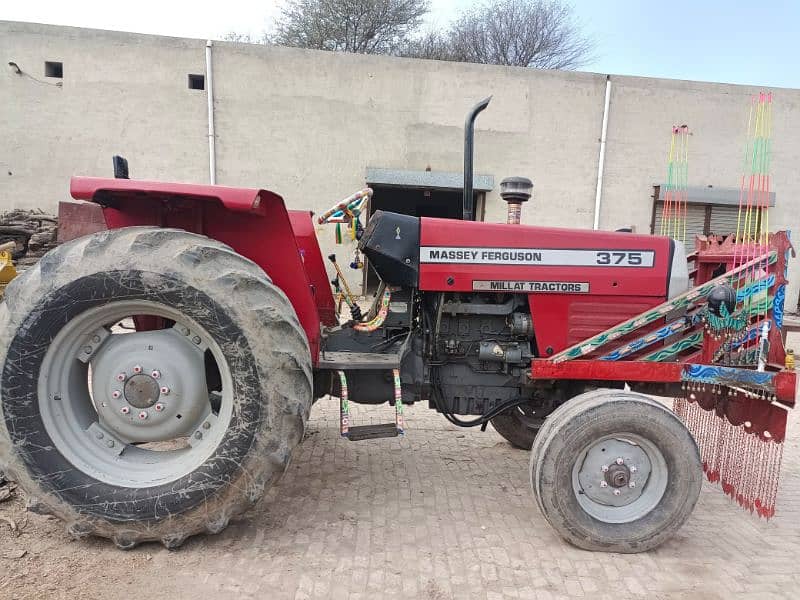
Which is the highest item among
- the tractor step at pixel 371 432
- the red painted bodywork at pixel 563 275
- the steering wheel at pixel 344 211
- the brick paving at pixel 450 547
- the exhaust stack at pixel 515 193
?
the exhaust stack at pixel 515 193

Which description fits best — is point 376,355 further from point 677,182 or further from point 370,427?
point 677,182

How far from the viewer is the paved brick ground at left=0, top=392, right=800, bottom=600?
197 cm

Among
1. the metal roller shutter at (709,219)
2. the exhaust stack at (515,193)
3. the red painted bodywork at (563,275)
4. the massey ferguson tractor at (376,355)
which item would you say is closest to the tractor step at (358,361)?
the massey ferguson tractor at (376,355)

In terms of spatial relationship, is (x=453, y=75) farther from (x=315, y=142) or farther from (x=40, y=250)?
(x=40, y=250)

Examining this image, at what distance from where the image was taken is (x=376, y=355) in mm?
2693

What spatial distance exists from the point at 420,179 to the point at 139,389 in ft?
25.1

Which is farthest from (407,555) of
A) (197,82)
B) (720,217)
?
(720,217)

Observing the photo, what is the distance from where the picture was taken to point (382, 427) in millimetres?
2576

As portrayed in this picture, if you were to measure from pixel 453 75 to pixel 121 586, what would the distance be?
9.09m

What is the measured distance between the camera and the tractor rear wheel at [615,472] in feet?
7.24

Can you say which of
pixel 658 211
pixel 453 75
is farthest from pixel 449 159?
pixel 658 211

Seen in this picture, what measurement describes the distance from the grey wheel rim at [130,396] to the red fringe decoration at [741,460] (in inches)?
97.8

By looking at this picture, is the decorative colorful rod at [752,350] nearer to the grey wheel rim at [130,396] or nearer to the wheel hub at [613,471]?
the wheel hub at [613,471]

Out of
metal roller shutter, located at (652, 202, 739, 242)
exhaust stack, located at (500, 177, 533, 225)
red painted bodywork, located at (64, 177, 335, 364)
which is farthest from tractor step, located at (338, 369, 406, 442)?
metal roller shutter, located at (652, 202, 739, 242)
